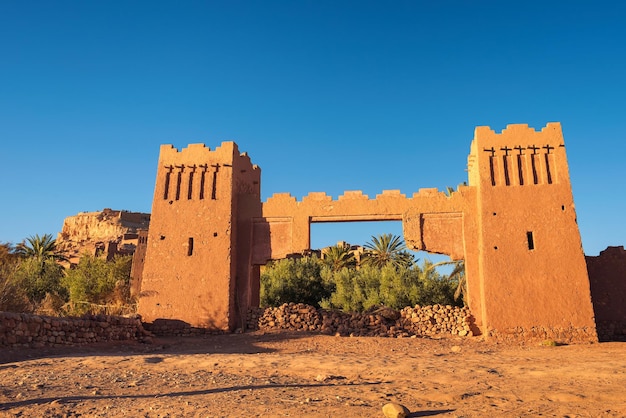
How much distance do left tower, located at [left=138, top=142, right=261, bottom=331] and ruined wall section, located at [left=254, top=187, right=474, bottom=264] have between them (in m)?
0.69

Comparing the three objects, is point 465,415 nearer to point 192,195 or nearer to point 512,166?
point 512,166

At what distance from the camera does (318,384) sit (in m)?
7.03

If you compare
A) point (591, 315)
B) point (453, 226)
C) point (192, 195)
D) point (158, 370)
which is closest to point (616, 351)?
point (591, 315)

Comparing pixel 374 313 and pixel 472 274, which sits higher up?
pixel 472 274

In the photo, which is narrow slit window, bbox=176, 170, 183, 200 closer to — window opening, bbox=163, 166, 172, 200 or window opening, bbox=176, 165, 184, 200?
window opening, bbox=176, 165, 184, 200

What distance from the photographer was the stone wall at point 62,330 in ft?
36.5

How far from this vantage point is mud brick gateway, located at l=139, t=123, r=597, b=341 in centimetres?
1451

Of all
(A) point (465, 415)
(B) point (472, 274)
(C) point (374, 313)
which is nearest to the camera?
(A) point (465, 415)

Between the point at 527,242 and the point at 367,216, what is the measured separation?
5143 mm

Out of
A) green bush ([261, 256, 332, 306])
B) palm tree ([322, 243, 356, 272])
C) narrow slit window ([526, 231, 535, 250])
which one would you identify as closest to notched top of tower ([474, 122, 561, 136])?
narrow slit window ([526, 231, 535, 250])

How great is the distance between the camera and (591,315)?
1405 cm

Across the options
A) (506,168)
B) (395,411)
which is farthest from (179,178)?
(395,411)

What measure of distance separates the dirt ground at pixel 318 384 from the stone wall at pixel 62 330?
1.39ft

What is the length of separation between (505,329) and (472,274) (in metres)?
1.93
